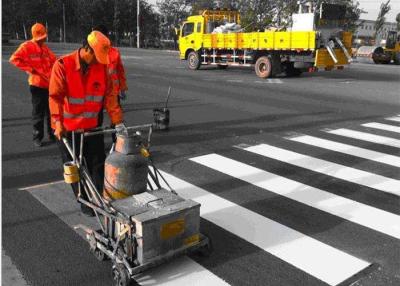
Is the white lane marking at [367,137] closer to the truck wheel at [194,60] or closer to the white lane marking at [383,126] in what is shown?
the white lane marking at [383,126]

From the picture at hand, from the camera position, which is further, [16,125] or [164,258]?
[16,125]

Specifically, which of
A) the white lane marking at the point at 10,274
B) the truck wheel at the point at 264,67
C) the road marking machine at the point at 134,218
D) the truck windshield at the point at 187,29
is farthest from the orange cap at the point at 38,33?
the truck windshield at the point at 187,29

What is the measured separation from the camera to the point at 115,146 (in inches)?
152

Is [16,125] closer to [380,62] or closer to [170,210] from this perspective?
[170,210]

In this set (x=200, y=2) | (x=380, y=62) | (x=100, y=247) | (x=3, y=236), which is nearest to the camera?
(x=100, y=247)

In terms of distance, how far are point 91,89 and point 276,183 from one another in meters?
2.95

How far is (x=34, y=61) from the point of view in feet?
23.5

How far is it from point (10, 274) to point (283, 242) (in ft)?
8.29

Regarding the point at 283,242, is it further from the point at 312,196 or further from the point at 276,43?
the point at 276,43

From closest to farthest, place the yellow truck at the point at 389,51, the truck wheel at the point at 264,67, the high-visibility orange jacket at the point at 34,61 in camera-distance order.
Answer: the high-visibility orange jacket at the point at 34,61 → the truck wheel at the point at 264,67 → the yellow truck at the point at 389,51

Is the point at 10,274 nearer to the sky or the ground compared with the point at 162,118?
nearer to the ground

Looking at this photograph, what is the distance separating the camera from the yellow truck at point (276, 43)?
1861 centimetres

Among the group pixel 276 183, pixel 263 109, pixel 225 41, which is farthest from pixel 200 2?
pixel 276 183

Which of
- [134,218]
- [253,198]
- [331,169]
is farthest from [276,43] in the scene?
[134,218]
